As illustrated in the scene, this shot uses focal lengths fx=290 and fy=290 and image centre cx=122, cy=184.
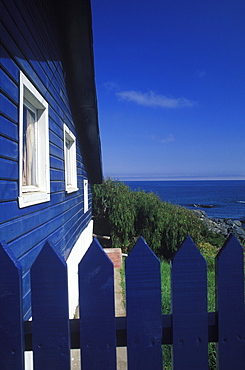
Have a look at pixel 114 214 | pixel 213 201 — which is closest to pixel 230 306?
pixel 114 214

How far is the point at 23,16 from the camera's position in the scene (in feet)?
10.0

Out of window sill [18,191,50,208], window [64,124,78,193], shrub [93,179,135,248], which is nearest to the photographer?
window sill [18,191,50,208]

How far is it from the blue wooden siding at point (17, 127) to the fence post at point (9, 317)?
1.17m

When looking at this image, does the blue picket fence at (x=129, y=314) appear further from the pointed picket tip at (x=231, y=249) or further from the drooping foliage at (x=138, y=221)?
the drooping foliage at (x=138, y=221)

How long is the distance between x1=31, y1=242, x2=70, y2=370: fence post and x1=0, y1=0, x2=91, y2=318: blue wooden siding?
47.7 inches

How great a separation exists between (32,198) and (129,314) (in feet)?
7.24

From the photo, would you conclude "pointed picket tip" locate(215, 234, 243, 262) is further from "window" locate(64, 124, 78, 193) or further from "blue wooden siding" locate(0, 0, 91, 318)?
"window" locate(64, 124, 78, 193)

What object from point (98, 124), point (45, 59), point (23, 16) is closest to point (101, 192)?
point (98, 124)

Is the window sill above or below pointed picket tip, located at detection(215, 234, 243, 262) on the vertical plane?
above

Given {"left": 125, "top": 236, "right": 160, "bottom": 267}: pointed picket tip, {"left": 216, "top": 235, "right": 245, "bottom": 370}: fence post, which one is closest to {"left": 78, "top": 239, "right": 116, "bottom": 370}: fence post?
{"left": 125, "top": 236, "right": 160, "bottom": 267}: pointed picket tip

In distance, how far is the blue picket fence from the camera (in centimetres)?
127

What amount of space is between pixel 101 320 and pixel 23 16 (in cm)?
310

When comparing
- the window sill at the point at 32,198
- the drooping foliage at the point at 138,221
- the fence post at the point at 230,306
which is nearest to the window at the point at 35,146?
the window sill at the point at 32,198

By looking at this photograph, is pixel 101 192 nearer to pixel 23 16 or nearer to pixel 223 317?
pixel 23 16
